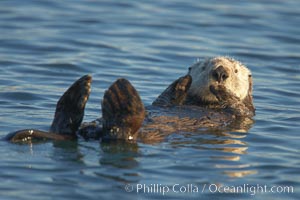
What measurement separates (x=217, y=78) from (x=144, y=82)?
98.8 inches

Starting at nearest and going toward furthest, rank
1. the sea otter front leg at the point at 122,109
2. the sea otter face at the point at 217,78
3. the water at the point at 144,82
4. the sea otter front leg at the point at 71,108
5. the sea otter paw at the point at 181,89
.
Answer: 1. the water at the point at 144,82
2. the sea otter front leg at the point at 122,109
3. the sea otter front leg at the point at 71,108
4. the sea otter paw at the point at 181,89
5. the sea otter face at the point at 217,78

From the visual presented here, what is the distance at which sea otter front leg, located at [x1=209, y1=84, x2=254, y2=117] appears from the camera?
28.9ft

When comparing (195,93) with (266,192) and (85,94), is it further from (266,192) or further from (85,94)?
(266,192)

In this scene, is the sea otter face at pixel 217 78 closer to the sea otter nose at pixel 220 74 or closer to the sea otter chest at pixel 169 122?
the sea otter nose at pixel 220 74

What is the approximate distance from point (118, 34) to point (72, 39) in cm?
94

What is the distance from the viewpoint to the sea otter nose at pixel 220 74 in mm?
8719

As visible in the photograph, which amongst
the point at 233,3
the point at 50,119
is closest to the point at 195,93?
the point at 50,119

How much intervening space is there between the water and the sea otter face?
0.46 m

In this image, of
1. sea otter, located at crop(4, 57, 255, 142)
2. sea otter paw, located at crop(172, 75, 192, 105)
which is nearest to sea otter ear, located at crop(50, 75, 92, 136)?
sea otter, located at crop(4, 57, 255, 142)

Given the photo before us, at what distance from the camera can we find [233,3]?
17.3 m

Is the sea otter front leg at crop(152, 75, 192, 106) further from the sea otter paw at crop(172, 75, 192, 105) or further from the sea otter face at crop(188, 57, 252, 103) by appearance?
the sea otter face at crop(188, 57, 252, 103)

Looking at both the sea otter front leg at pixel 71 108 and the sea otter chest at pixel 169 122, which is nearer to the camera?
the sea otter front leg at pixel 71 108

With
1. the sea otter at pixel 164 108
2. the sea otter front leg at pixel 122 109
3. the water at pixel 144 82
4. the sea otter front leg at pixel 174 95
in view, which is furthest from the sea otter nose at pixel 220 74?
the sea otter front leg at pixel 122 109

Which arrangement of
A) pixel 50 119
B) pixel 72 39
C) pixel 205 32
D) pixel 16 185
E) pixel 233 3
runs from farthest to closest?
pixel 233 3 < pixel 205 32 < pixel 72 39 < pixel 50 119 < pixel 16 185
